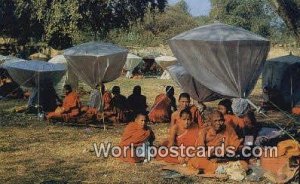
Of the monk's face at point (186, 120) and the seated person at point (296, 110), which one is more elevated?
the monk's face at point (186, 120)

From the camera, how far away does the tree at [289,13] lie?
1082 cm

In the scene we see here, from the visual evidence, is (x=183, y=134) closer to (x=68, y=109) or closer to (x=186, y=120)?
(x=186, y=120)

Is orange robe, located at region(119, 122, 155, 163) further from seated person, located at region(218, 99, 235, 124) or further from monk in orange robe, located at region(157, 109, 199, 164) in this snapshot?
seated person, located at region(218, 99, 235, 124)

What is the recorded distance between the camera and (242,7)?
186 ft

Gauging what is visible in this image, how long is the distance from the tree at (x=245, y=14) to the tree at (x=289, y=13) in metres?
45.5

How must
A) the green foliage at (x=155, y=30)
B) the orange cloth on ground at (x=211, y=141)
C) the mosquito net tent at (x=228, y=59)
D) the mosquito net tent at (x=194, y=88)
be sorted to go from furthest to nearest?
the green foliage at (x=155, y=30)
the mosquito net tent at (x=194, y=88)
the mosquito net tent at (x=228, y=59)
the orange cloth on ground at (x=211, y=141)

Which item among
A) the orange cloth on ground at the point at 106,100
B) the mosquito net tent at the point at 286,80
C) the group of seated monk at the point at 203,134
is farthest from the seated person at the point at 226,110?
the mosquito net tent at the point at 286,80

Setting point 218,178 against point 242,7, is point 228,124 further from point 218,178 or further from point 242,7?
point 242,7

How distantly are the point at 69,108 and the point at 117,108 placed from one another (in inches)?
53.5

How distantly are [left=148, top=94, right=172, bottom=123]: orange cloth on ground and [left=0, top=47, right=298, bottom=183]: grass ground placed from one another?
47cm

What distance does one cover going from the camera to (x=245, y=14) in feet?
189

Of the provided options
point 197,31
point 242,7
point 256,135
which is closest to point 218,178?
point 256,135

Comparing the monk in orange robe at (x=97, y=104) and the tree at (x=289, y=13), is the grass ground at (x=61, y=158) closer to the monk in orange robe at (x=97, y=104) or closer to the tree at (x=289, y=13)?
the monk in orange robe at (x=97, y=104)

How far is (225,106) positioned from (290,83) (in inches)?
Answer: 360
